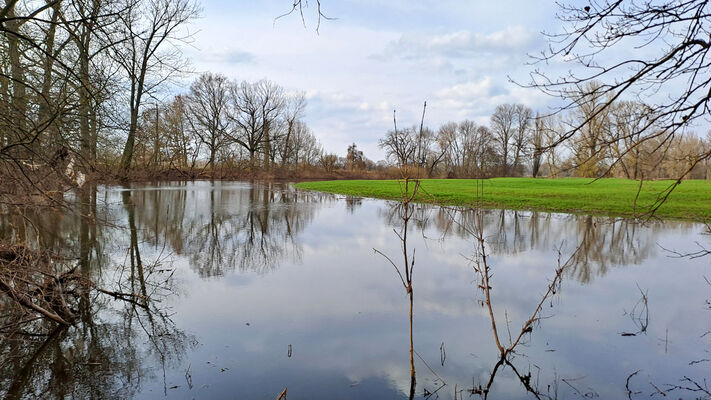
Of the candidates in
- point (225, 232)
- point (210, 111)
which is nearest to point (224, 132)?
point (210, 111)

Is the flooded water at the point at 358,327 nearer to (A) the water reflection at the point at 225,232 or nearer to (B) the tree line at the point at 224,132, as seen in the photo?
(A) the water reflection at the point at 225,232

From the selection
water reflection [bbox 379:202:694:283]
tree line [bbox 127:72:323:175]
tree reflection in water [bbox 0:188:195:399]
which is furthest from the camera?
tree line [bbox 127:72:323:175]

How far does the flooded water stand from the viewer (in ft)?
12.9

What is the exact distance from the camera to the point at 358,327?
5.25m

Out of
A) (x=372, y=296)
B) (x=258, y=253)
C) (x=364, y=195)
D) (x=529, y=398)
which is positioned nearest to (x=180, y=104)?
(x=364, y=195)

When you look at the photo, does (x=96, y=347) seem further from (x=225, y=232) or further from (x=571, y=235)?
(x=571, y=235)

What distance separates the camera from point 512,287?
6922mm

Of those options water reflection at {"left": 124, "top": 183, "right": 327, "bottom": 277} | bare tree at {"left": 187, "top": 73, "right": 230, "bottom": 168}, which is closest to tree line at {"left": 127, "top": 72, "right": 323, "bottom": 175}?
bare tree at {"left": 187, "top": 73, "right": 230, "bottom": 168}

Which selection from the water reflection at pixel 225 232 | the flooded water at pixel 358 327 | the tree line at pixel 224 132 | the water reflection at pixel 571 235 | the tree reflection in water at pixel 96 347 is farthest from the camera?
Answer: the tree line at pixel 224 132

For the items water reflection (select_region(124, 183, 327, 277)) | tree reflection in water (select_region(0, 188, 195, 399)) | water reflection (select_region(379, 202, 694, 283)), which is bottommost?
tree reflection in water (select_region(0, 188, 195, 399))

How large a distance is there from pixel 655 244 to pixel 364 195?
19392mm

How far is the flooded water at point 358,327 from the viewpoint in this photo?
3.94 meters

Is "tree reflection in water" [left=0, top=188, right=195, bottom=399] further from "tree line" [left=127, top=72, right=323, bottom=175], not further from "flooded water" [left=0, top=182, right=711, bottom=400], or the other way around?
"tree line" [left=127, top=72, right=323, bottom=175]

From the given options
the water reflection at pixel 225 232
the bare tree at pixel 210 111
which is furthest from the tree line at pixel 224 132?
the water reflection at pixel 225 232
